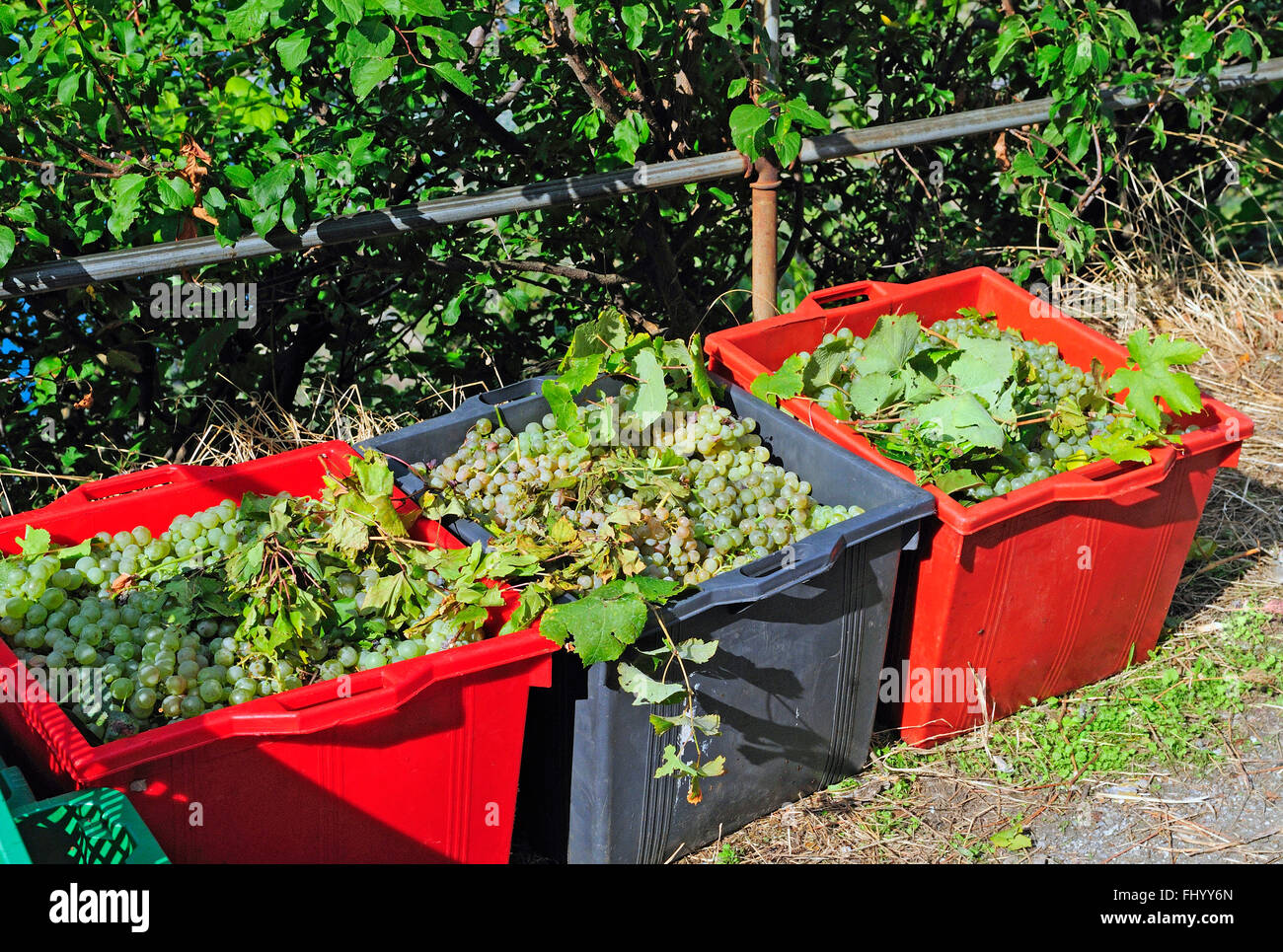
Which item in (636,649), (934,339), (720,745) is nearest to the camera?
(636,649)

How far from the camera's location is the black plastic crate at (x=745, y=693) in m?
2.47

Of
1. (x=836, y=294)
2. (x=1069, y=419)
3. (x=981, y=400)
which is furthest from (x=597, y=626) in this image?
(x=836, y=294)

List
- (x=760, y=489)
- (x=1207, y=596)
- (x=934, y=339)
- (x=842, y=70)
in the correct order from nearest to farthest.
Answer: (x=760, y=489) < (x=934, y=339) < (x=1207, y=596) < (x=842, y=70)

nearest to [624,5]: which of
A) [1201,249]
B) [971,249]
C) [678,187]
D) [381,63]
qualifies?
[381,63]

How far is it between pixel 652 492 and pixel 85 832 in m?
1.28

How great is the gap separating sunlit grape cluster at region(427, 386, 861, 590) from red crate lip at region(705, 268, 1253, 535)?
0.17 metres

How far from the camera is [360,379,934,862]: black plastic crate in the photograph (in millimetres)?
2467

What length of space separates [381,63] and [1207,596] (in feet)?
8.72

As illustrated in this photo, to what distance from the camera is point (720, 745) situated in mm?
2623

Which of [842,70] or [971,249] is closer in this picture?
[842,70]

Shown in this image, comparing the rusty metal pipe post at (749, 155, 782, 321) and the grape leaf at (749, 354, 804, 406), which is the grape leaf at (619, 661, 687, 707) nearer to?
the grape leaf at (749, 354, 804, 406)

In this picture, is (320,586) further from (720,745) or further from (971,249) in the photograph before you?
(971,249)

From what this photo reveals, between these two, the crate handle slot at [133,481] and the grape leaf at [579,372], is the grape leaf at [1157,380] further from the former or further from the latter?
the crate handle slot at [133,481]

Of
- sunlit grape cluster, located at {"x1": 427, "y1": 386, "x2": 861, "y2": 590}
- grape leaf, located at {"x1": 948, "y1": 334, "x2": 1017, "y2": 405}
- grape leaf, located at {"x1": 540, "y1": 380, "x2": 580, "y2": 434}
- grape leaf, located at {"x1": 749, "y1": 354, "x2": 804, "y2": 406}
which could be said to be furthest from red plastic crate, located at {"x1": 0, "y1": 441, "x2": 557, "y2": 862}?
grape leaf, located at {"x1": 948, "y1": 334, "x2": 1017, "y2": 405}
